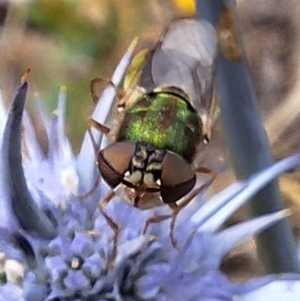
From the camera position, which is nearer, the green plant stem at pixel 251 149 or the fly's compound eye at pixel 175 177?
the fly's compound eye at pixel 175 177

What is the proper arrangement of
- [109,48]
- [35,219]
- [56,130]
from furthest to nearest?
[109,48] → [56,130] → [35,219]

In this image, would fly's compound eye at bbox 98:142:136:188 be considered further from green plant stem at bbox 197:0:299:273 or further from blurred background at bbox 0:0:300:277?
blurred background at bbox 0:0:300:277

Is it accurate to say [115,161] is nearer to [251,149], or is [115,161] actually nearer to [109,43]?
[251,149]

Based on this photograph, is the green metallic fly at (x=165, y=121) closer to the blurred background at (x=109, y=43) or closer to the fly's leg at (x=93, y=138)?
the fly's leg at (x=93, y=138)

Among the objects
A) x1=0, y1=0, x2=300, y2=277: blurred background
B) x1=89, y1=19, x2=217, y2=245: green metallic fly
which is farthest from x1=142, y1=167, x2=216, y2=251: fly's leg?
x1=0, y1=0, x2=300, y2=277: blurred background

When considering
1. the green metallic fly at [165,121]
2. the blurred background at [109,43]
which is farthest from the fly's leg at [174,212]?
the blurred background at [109,43]

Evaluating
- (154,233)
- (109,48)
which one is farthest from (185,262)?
(109,48)

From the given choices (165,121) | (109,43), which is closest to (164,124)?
(165,121)

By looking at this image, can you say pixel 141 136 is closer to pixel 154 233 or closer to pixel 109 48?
pixel 154 233
